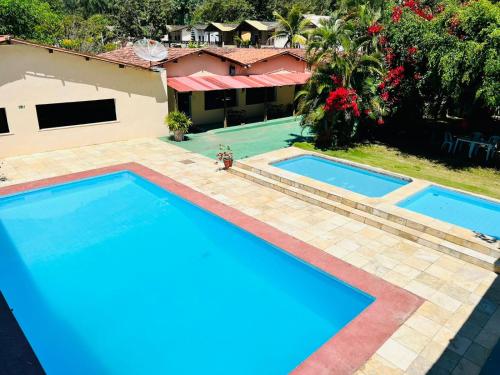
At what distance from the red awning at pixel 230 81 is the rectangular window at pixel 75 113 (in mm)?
4244

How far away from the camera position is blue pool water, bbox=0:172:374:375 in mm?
7938

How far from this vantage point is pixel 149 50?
72.5 feet

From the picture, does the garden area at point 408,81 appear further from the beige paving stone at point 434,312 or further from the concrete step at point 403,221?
the beige paving stone at point 434,312

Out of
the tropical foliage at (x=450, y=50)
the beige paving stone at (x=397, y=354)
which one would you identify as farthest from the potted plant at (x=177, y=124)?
the beige paving stone at (x=397, y=354)

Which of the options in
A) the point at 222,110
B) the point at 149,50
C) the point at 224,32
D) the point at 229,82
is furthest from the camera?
the point at 224,32

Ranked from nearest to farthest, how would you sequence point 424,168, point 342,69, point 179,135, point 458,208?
point 458,208, point 424,168, point 342,69, point 179,135

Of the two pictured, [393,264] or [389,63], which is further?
[389,63]

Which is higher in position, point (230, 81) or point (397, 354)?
point (230, 81)

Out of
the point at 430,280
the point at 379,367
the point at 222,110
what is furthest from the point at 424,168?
the point at 222,110

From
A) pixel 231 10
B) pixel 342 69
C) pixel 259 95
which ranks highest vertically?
pixel 231 10

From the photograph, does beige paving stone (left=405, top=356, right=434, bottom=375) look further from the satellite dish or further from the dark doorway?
the dark doorway

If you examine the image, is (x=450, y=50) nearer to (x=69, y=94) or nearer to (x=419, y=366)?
(x=419, y=366)

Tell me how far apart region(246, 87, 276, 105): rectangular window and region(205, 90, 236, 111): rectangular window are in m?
1.51

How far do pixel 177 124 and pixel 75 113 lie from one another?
18.9 feet
